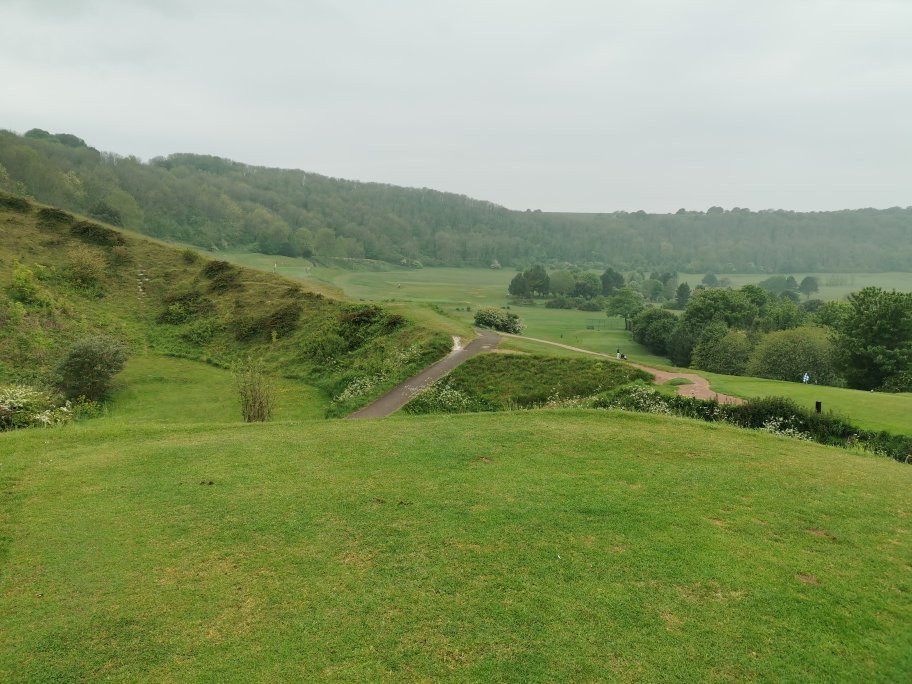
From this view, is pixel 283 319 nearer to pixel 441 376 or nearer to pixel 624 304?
pixel 441 376

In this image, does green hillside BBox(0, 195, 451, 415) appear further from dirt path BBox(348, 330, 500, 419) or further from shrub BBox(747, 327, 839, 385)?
shrub BBox(747, 327, 839, 385)

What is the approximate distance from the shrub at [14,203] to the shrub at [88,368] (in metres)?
29.9

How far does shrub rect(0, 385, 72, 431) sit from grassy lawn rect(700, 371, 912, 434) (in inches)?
1026

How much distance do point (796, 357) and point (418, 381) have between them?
3957 centimetres

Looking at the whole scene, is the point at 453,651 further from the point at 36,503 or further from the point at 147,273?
the point at 147,273

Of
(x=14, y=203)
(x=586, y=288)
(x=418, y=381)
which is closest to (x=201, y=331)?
(x=418, y=381)

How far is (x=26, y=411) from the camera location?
17.1m

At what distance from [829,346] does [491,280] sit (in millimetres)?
121436

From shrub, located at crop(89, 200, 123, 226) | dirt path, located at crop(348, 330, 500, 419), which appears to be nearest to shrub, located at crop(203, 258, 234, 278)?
dirt path, located at crop(348, 330, 500, 419)

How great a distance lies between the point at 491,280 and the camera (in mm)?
164375

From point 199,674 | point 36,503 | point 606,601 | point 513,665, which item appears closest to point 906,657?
point 606,601

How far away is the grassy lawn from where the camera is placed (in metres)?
18.1

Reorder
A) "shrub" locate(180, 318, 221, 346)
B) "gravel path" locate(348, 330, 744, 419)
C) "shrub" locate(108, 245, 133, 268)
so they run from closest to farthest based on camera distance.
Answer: "gravel path" locate(348, 330, 744, 419) < "shrub" locate(180, 318, 221, 346) < "shrub" locate(108, 245, 133, 268)

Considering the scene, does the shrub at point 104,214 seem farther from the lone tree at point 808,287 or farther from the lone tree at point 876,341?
the lone tree at point 808,287
